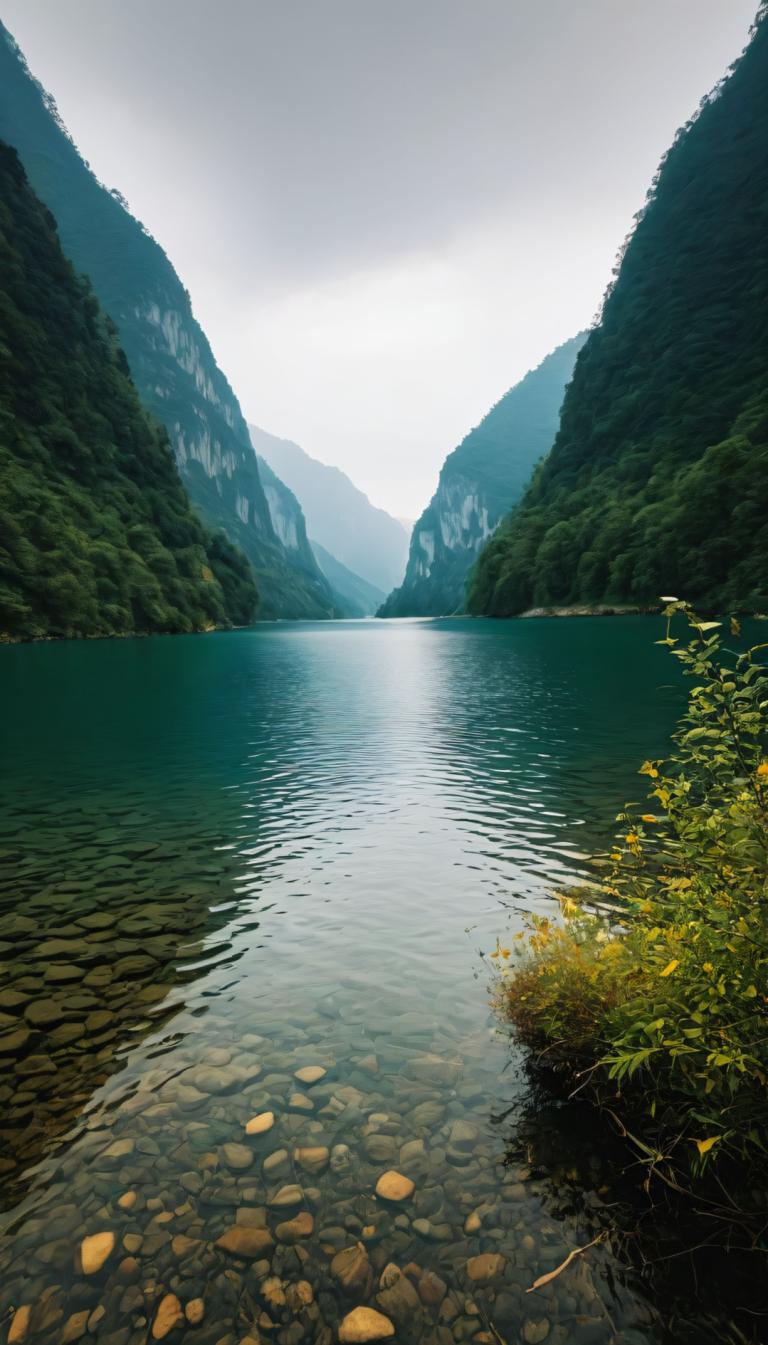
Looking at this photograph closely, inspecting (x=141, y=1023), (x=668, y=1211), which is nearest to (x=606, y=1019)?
(x=668, y=1211)

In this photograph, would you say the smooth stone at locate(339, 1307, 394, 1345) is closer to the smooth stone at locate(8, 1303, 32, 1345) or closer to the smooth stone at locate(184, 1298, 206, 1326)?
the smooth stone at locate(184, 1298, 206, 1326)

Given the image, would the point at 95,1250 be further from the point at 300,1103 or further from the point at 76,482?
the point at 76,482

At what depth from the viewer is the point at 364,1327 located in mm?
4152

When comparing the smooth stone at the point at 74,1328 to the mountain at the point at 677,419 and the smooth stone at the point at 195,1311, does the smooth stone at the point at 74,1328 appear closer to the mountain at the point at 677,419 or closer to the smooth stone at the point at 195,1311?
the smooth stone at the point at 195,1311

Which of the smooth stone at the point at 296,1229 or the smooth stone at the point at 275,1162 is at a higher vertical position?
the smooth stone at the point at 296,1229

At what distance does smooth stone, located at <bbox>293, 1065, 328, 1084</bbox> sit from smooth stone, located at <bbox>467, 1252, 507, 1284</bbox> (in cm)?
249

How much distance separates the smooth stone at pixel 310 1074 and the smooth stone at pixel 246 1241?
5.84ft

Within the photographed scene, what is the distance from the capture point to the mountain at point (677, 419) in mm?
102125

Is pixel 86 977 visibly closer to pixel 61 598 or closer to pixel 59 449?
pixel 61 598

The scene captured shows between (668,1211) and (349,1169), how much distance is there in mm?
2581

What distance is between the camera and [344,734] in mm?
29922

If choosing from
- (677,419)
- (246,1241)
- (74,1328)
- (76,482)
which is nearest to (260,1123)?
(246,1241)

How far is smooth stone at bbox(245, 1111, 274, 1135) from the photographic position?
5.92 meters

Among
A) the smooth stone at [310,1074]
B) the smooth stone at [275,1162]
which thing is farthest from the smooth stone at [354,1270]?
the smooth stone at [310,1074]
